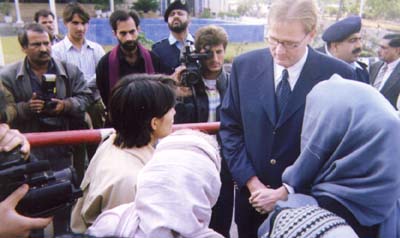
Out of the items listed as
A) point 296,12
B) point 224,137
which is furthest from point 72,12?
point 296,12

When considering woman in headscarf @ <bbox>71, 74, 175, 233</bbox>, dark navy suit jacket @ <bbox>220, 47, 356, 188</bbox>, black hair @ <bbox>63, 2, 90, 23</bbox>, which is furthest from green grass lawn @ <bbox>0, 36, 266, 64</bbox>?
woman in headscarf @ <bbox>71, 74, 175, 233</bbox>

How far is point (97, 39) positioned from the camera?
1594 cm

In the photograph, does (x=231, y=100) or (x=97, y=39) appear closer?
(x=231, y=100)

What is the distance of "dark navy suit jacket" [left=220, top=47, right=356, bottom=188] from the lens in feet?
5.97

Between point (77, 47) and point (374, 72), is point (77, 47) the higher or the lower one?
the higher one

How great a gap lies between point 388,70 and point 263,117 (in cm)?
334

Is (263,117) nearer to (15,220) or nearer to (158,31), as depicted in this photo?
(15,220)

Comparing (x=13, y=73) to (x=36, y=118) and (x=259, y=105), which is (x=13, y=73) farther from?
(x=259, y=105)

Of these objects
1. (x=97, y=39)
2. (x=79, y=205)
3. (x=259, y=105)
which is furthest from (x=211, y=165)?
(x=97, y=39)

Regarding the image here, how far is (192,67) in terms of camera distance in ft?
8.74

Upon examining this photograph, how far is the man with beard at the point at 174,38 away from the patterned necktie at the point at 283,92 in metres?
1.64

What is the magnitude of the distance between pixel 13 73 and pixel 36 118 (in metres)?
0.40

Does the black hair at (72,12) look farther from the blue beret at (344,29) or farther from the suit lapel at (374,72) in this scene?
the suit lapel at (374,72)

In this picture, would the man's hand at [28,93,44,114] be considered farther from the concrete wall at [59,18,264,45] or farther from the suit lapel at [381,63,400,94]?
the concrete wall at [59,18,264,45]
